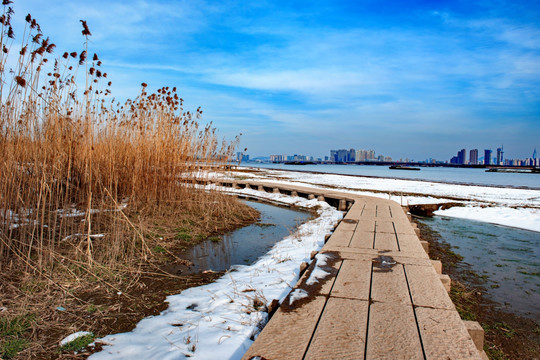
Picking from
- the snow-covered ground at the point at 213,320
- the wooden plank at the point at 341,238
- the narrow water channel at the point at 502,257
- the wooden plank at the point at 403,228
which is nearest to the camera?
the snow-covered ground at the point at 213,320

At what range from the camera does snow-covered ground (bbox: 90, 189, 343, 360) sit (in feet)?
6.41

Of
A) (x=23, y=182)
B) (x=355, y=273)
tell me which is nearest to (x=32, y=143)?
(x=23, y=182)

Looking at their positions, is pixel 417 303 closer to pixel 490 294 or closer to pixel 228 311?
pixel 228 311

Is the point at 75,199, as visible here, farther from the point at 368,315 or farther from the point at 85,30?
the point at 368,315

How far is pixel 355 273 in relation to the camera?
261 cm

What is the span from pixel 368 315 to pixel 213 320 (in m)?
1.09

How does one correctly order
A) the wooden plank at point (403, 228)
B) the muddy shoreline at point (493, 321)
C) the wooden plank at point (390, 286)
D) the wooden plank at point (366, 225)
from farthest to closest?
the wooden plank at point (366, 225)
the wooden plank at point (403, 228)
the muddy shoreline at point (493, 321)
the wooden plank at point (390, 286)

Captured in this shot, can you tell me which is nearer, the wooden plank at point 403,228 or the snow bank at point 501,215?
the wooden plank at point 403,228

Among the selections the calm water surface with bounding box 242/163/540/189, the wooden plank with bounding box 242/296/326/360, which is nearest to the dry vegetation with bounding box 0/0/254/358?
the wooden plank with bounding box 242/296/326/360

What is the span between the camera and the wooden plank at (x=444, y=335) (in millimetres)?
1518

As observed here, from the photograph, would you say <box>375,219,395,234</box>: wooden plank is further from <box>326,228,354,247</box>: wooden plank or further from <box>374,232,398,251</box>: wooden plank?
<box>326,228,354,247</box>: wooden plank

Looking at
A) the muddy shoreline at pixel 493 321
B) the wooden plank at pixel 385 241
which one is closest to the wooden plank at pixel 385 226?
the wooden plank at pixel 385 241

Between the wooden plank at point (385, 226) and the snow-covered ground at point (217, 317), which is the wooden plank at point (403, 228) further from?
the snow-covered ground at point (217, 317)

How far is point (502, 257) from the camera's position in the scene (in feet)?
15.2
